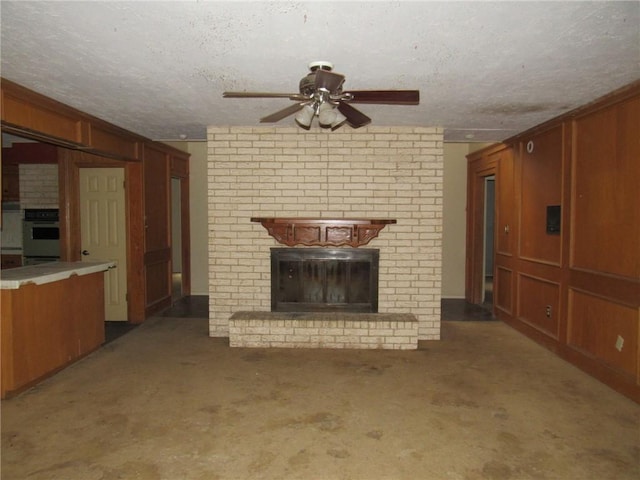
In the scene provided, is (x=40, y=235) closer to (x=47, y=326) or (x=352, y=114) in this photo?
(x=47, y=326)

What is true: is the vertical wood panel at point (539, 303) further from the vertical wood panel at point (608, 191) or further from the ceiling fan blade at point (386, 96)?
A: the ceiling fan blade at point (386, 96)

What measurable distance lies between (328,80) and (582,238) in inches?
122

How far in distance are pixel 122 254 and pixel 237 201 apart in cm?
193

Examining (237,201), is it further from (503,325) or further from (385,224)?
(503,325)

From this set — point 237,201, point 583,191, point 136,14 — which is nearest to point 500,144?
point 583,191

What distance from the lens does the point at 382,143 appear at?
184 inches

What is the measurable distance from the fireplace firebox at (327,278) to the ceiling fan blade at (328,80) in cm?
258

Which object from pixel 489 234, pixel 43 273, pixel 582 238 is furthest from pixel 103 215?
pixel 489 234

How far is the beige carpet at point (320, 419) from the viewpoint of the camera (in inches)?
91.5

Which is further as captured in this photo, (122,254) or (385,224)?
(122,254)

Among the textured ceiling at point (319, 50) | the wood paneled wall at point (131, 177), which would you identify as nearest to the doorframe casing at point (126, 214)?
the wood paneled wall at point (131, 177)

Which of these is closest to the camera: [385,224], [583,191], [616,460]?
[616,460]

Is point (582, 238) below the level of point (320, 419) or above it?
above

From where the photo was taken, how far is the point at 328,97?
2.46 meters
